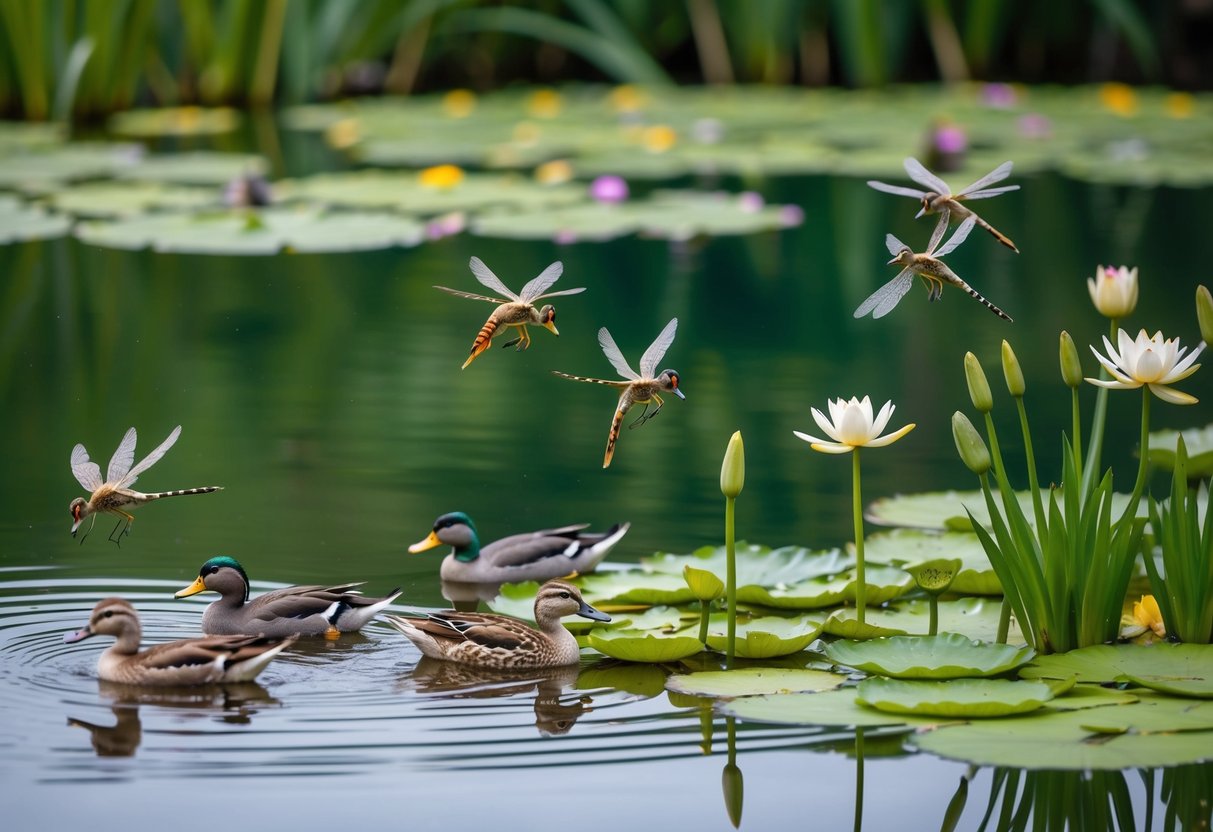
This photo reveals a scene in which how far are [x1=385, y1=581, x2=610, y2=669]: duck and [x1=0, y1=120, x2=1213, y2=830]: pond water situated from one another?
0.29ft

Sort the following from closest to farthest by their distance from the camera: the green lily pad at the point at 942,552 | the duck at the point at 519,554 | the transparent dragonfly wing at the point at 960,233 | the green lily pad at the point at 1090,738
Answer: the green lily pad at the point at 1090,738
the transparent dragonfly wing at the point at 960,233
the green lily pad at the point at 942,552
the duck at the point at 519,554

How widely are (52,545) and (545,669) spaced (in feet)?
5.20

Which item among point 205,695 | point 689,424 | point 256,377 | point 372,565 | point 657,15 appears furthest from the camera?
point 657,15

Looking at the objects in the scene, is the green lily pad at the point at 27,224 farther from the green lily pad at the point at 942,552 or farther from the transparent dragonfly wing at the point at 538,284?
the transparent dragonfly wing at the point at 538,284

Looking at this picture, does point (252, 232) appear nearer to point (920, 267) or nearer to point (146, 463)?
point (146, 463)

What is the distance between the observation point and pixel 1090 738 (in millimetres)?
3355

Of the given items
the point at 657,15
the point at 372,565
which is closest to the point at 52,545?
the point at 372,565

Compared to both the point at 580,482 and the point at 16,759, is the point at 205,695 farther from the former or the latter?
the point at 580,482

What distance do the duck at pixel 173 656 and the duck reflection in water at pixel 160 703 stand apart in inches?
0.9

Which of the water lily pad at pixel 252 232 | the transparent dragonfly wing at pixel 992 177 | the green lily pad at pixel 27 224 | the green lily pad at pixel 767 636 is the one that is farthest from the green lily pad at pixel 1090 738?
the green lily pad at pixel 27 224

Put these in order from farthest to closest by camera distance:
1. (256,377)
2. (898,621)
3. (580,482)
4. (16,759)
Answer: (256,377) < (580,482) < (898,621) < (16,759)

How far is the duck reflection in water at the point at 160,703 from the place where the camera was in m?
3.46

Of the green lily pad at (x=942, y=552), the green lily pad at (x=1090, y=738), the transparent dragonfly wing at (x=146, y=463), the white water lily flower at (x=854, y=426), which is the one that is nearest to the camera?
the green lily pad at (x=1090, y=738)

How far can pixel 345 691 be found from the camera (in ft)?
12.5
